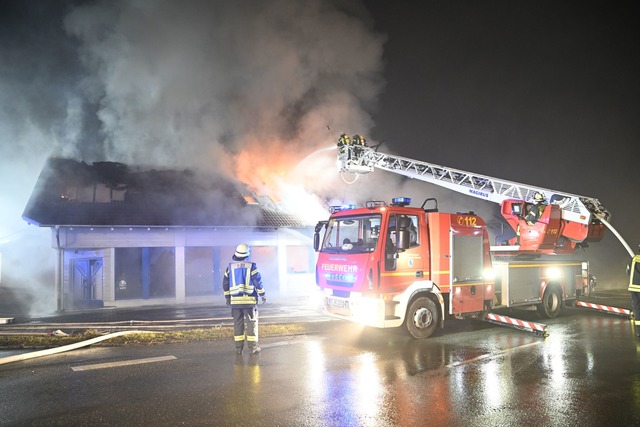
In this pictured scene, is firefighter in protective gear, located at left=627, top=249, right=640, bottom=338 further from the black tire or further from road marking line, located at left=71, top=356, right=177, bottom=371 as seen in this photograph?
road marking line, located at left=71, top=356, right=177, bottom=371

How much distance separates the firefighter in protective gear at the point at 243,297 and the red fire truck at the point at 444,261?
1.83 m

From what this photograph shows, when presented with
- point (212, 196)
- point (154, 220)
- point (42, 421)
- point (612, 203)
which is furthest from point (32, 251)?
point (612, 203)

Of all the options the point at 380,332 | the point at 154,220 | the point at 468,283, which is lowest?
the point at 380,332

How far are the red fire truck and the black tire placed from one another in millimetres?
25

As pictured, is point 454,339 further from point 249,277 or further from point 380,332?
point 249,277

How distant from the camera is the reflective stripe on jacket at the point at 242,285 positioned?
7043 millimetres

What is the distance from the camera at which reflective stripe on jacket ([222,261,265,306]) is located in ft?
23.1

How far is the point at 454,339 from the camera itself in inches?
329

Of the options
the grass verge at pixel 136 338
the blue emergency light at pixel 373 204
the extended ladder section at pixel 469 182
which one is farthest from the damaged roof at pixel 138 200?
the blue emergency light at pixel 373 204

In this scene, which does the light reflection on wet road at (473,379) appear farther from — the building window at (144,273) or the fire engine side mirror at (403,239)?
the building window at (144,273)

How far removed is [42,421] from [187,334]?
425 centimetres

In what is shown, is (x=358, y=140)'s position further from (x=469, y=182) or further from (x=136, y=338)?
(x=136, y=338)

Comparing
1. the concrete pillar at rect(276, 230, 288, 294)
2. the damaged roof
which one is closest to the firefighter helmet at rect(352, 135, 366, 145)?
the damaged roof

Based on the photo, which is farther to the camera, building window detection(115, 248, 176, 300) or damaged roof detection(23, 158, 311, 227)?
building window detection(115, 248, 176, 300)
